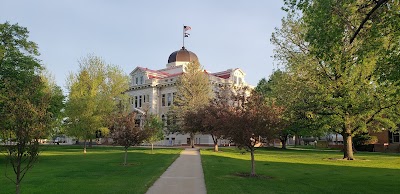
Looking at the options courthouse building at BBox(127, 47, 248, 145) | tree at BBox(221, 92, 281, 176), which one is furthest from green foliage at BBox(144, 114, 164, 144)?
courthouse building at BBox(127, 47, 248, 145)

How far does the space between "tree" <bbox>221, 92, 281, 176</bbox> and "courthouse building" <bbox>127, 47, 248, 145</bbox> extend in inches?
1850

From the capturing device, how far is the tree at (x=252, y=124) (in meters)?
17.1

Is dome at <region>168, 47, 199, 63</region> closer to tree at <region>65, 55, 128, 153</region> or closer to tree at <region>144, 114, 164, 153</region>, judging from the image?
tree at <region>65, 55, 128, 153</region>

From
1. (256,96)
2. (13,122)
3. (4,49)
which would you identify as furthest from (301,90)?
(13,122)

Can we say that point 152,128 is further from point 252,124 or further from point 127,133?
point 252,124

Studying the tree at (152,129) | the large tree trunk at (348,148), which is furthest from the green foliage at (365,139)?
the tree at (152,129)

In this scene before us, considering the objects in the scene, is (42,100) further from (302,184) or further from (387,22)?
(387,22)

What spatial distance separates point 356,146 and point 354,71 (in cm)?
2811

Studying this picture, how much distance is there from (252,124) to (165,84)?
52307 mm

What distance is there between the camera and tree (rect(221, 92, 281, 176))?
17.1 metres

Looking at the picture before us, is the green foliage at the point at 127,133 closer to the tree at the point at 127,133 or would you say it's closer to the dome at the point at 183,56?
the tree at the point at 127,133

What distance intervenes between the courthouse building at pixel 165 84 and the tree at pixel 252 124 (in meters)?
47.0

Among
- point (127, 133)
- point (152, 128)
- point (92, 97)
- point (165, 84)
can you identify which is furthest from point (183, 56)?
point (127, 133)

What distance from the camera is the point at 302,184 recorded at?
14438mm
